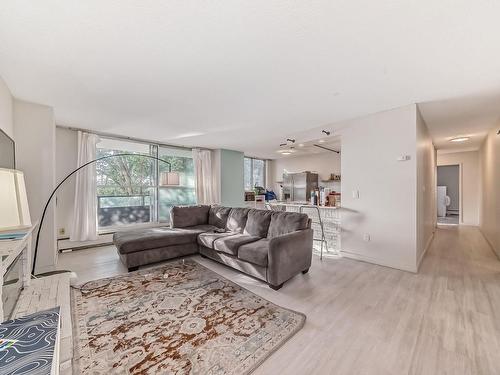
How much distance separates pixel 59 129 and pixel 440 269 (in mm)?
7208

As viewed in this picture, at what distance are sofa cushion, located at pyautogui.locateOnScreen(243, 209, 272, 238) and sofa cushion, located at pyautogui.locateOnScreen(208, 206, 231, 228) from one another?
0.70m

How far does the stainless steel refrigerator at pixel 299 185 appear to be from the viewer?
722 centimetres

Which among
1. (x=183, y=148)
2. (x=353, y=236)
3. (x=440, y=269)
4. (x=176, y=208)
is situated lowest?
(x=440, y=269)

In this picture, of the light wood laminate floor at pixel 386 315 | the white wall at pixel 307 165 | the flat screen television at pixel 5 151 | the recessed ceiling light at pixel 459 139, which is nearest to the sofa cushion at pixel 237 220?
the light wood laminate floor at pixel 386 315

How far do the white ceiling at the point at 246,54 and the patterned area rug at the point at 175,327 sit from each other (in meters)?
2.43

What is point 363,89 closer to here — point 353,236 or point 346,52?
point 346,52

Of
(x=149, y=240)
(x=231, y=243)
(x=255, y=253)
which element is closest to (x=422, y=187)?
(x=255, y=253)

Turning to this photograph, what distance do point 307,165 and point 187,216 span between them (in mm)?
5054

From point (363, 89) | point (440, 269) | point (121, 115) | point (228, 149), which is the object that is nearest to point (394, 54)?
point (363, 89)

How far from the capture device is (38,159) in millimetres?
3166

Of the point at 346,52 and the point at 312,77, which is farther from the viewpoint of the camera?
the point at 312,77

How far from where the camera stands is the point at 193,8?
4.75ft

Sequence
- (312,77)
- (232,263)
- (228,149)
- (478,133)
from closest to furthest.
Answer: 1. (312,77)
2. (232,263)
3. (478,133)
4. (228,149)

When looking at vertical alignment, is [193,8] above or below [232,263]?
above
